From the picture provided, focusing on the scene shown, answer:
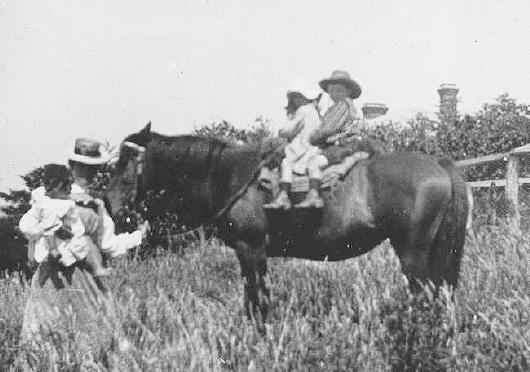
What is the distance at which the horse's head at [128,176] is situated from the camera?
571 cm

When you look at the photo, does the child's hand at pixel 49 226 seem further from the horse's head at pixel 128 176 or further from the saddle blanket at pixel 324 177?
the saddle blanket at pixel 324 177

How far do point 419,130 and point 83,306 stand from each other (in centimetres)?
864

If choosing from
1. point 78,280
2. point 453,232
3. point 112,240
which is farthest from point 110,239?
point 453,232

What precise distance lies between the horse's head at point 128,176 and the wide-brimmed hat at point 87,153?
4.63 feet

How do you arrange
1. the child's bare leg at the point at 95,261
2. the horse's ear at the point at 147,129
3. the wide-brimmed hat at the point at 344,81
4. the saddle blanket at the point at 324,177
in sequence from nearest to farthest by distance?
1. the child's bare leg at the point at 95,261
2. the saddle blanket at the point at 324,177
3. the horse's ear at the point at 147,129
4. the wide-brimmed hat at the point at 344,81

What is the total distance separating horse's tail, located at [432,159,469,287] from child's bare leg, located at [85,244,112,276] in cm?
264

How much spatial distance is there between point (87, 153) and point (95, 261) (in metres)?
0.74

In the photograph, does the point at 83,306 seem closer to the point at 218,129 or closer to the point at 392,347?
the point at 392,347

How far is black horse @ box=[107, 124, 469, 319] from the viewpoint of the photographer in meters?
5.06

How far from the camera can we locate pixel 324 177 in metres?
5.29

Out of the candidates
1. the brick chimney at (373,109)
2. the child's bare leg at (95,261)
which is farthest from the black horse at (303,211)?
the brick chimney at (373,109)

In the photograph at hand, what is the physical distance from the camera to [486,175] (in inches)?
410

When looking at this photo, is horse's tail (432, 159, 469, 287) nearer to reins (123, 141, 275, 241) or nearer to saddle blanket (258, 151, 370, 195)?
saddle blanket (258, 151, 370, 195)

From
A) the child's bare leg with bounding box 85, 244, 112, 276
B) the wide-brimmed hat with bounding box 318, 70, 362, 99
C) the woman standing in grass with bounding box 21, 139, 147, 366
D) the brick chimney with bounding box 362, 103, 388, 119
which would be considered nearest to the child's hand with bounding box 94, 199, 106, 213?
the woman standing in grass with bounding box 21, 139, 147, 366
